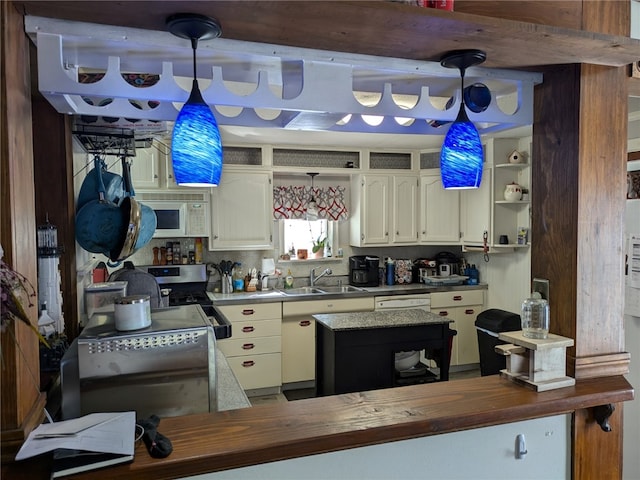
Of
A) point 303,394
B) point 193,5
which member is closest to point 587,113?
point 193,5

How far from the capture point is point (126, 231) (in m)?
1.74

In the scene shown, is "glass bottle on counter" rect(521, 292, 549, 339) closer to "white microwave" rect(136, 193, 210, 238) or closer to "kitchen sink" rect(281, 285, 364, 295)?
"kitchen sink" rect(281, 285, 364, 295)

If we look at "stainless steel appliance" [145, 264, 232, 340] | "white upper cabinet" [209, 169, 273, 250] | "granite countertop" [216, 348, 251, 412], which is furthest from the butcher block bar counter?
"white upper cabinet" [209, 169, 273, 250]

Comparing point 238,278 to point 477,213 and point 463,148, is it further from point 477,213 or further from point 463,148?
point 463,148

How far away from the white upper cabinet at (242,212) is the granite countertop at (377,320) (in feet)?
4.68

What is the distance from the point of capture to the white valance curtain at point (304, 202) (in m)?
4.76

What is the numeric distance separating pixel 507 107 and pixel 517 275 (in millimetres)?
2042

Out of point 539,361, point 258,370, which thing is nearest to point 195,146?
point 539,361

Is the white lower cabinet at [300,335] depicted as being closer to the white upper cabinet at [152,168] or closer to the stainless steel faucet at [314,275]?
the stainless steel faucet at [314,275]

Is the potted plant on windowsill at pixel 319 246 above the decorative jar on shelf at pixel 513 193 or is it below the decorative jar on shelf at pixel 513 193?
below

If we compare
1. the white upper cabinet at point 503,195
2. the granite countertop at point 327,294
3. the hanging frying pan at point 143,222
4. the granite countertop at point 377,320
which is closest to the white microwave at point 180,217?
the granite countertop at point 327,294

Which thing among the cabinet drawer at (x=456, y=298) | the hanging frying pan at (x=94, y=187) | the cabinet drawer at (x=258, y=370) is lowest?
the cabinet drawer at (x=258, y=370)

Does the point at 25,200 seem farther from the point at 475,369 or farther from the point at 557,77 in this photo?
the point at 475,369

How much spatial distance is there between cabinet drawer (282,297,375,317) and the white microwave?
109 centimetres
